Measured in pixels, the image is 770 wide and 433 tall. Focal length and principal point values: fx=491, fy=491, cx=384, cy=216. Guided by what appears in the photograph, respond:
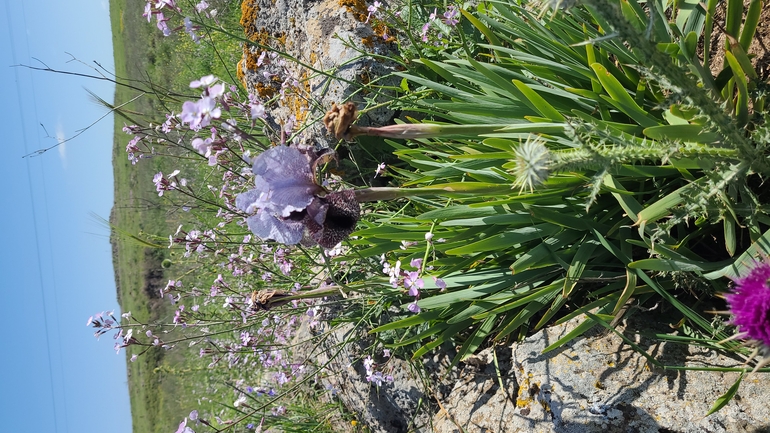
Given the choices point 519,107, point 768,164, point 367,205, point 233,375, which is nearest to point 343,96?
point 367,205

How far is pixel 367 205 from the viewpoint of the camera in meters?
3.84

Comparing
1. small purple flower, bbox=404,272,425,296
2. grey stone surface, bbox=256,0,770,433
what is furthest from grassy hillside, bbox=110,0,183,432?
small purple flower, bbox=404,272,425,296

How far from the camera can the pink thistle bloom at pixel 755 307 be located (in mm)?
1199

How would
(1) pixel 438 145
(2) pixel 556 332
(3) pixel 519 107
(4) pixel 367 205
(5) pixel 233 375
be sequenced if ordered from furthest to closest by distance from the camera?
1. (5) pixel 233 375
2. (4) pixel 367 205
3. (1) pixel 438 145
4. (2) pixel 556 332
5. (3) pixel 519 107

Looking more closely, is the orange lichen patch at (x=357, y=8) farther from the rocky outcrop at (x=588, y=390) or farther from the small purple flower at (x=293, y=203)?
the rocky outcrop at (x=588, y=390)

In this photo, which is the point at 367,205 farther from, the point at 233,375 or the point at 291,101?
the point at 233,375

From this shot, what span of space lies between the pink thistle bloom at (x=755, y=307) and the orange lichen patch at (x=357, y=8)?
306cm

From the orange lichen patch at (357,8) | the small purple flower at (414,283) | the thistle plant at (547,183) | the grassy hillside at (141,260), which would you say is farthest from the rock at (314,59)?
the grassy hillside at (141,260)

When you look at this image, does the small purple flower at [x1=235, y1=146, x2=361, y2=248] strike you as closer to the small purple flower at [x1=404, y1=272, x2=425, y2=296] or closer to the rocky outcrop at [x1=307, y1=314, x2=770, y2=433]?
the small purple flower at [x1=404, y1=272, x2=425, y2=296]

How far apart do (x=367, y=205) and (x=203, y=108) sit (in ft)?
7.77

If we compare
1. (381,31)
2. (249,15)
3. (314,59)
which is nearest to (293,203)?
(381,31)

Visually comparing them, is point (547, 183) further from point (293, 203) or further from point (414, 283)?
point (293, 203)

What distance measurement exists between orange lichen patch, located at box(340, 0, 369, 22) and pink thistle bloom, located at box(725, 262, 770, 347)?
3.06m

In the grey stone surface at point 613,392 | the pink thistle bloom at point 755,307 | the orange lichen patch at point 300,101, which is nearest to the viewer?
the pink thistle bloom at point 755,307
